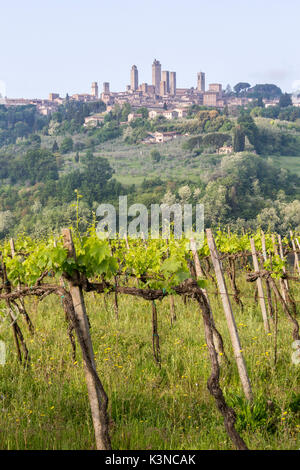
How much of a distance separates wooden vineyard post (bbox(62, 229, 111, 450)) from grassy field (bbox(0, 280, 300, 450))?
196mm

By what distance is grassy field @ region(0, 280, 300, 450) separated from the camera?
3.31 meters

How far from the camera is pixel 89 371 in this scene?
9.70 feet

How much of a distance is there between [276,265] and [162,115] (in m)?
99.0

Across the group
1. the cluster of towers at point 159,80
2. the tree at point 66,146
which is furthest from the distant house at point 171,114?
the cluster of towers at point 159,80

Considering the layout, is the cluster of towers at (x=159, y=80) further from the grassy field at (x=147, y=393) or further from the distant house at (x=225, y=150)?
the grassy field at (x=147, y=393)

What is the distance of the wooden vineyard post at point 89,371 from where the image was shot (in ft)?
9.57

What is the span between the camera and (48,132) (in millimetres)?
102812

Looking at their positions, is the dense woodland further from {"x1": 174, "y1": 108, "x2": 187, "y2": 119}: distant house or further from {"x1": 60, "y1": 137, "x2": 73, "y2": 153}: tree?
{"x1": 174, "y1": 108, "x2": 187, "y2": 119}: distant house

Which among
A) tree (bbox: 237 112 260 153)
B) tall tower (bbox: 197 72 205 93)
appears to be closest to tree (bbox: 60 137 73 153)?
tree (bbox: 237 112 260 153)

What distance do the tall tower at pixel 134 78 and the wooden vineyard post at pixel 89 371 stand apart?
539 feet

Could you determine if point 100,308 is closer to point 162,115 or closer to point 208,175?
point 208,175

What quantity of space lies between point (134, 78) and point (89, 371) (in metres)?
168

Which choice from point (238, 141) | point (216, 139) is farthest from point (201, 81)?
point (238, 141)
